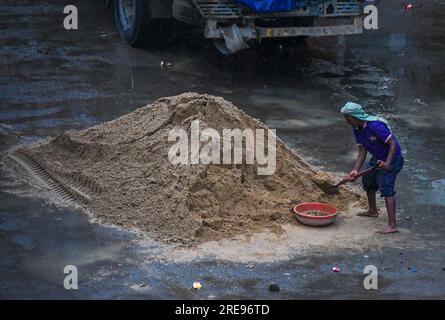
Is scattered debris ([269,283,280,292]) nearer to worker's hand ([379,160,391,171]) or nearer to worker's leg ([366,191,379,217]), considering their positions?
worker's hand ([379,160,391,171])

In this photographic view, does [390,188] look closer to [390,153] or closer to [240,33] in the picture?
[390,153]

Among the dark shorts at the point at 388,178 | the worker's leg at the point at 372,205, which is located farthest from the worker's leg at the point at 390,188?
the worker's leg at the point at 372,205

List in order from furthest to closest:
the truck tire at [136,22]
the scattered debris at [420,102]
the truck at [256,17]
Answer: the truck tire at [136,22] → the scattered debris at [420,102] → the truck at [256,17]

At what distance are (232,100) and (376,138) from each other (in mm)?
4769

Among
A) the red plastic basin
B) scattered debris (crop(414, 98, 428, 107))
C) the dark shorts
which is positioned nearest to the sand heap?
the red plastic basin

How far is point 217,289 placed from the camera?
23.9ft

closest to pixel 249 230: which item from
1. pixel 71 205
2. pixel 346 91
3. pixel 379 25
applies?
pixel 71 205

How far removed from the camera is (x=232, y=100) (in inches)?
516

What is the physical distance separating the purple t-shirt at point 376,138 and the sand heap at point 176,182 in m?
0.83

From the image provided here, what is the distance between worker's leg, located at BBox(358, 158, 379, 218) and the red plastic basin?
0.39 meters

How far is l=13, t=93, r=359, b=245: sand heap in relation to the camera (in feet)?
27.8

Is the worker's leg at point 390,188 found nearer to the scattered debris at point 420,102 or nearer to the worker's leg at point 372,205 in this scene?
the worker's leg at point 372,205

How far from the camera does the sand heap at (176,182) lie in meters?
8.46

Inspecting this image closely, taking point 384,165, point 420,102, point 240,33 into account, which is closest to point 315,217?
point 384,165
